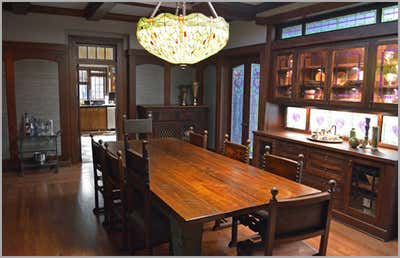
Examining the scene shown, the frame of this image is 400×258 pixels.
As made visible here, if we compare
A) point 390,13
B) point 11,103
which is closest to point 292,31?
point 390,13

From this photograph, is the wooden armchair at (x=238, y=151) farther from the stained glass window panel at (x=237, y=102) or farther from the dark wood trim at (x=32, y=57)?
the dark wood trim at (x=32, y=57)

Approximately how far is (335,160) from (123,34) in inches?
168

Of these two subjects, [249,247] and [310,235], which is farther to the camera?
[249,247]

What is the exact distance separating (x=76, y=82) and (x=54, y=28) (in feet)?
3.10

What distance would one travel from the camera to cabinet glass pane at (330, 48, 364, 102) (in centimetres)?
356

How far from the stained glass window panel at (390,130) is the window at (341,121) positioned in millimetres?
116

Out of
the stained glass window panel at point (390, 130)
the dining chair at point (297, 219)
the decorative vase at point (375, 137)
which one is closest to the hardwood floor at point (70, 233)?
the dining chair at point (297, 219)

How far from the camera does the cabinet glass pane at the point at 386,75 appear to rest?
10.6 feet

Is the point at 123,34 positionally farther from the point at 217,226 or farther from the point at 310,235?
the point at 310,235

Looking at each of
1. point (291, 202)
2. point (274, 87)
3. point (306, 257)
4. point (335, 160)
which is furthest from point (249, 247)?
point (274, 87)

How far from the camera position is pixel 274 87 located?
187 inches

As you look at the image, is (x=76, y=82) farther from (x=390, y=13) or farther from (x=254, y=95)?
(x=390, y=13)

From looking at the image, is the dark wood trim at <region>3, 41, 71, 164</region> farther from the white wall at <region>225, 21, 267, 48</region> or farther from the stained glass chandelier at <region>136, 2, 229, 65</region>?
the stained glass chandelier at <region>136, 2, 229, 65</region>

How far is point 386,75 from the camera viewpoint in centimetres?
331
